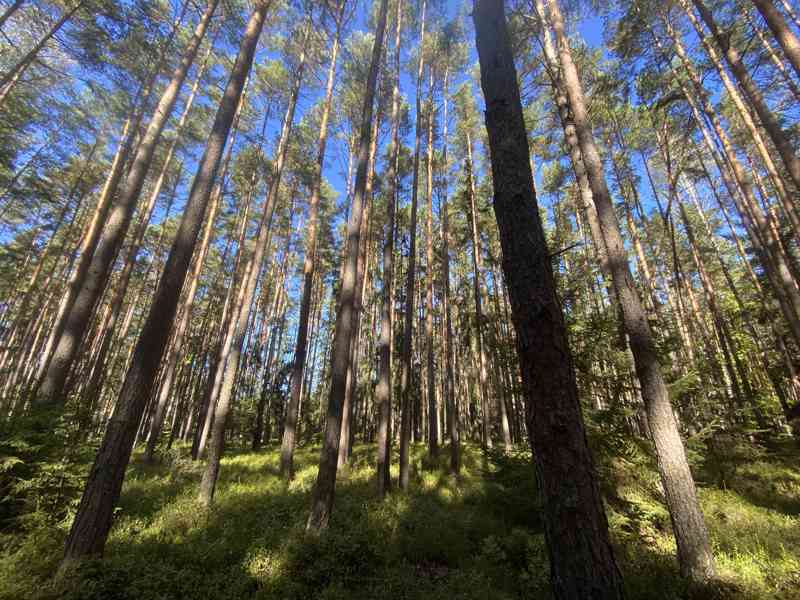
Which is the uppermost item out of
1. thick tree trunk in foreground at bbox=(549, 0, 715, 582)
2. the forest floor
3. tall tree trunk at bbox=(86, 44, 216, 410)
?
tall tree trunk at bbox=(86, 44, 216, 410)

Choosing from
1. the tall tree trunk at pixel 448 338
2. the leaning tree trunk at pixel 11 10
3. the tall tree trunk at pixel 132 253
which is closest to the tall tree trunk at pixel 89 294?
the tall tree trunk at pixel 132 253

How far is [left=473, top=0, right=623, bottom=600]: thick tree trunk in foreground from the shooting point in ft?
6.20

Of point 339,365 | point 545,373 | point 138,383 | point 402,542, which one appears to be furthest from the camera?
point 339,365

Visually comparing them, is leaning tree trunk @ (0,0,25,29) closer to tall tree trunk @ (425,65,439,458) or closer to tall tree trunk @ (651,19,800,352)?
tall tree trunk @ (425,65,439,458)

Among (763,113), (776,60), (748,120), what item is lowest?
(763,113)

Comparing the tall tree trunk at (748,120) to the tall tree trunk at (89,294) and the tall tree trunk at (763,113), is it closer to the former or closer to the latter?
the tall tree trunk at (763,113)

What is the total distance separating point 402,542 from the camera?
6.07 meters

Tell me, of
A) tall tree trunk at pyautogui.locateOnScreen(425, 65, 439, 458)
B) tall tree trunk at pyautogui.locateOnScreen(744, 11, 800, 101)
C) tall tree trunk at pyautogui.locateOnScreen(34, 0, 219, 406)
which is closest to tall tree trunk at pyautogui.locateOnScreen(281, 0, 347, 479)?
tall tree trunk at pyautogui.locateOnScreen(425, 65, 439, 458)

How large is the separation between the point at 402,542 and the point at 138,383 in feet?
→ 17.5

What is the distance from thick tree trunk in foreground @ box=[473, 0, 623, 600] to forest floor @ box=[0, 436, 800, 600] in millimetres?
3406

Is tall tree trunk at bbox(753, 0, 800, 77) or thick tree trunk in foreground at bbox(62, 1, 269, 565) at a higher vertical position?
tall tree trunk at bbox(753, 0, 800, 77)

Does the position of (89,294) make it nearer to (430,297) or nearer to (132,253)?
(132,253)

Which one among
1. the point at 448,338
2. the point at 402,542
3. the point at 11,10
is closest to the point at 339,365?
the point at 402,542

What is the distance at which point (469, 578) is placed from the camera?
189 inches
